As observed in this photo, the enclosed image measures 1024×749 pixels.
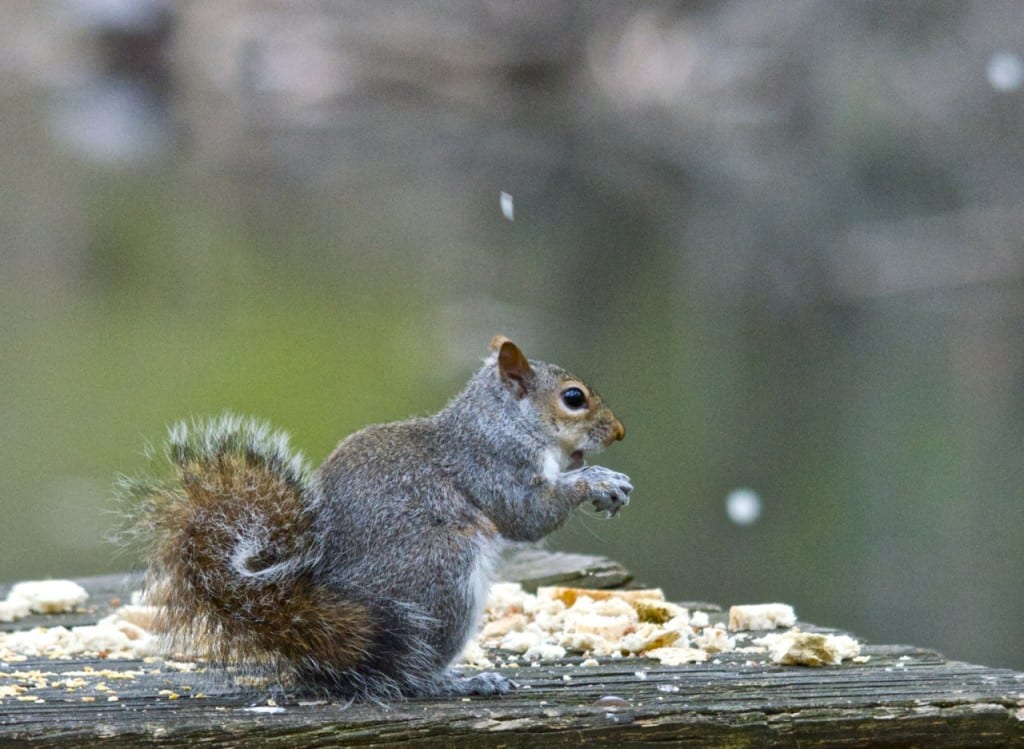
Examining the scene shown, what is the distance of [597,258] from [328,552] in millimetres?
8853

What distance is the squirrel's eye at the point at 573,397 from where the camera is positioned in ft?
7.70

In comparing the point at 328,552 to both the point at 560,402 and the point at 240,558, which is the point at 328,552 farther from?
the point at 560,402

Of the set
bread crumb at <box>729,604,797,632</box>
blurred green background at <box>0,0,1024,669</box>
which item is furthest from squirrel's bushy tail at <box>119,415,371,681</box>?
bread crumb at <box>729,604,797,632</box>

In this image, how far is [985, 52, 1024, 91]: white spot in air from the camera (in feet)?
31.5

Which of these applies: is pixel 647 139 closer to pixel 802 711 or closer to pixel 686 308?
pixel 686 308

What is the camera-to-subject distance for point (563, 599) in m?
2.64

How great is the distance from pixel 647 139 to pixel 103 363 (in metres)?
7.65

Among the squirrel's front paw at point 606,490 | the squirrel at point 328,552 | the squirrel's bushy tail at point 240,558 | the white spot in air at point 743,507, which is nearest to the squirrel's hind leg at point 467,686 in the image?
the squirrel at point 328,552

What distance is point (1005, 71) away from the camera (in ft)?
31.9

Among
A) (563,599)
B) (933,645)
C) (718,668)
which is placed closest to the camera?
(718,668)

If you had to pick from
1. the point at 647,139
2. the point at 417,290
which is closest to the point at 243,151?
the point at 647,139

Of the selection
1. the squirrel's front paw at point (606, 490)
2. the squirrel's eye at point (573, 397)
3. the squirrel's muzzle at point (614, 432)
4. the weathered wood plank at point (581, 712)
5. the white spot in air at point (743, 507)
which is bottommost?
the weathered wood plank at point (581, 712)

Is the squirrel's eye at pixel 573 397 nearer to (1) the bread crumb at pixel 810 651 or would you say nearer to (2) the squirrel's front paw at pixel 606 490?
(2) the squirrel's front paw at pixel 606 490

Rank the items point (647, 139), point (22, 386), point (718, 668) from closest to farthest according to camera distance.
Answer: point (718, 668), point (22, 386), point (647, 139)
